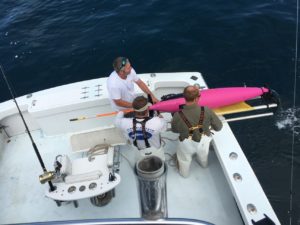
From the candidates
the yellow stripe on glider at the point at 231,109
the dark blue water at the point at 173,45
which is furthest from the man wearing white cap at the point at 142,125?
the dark blue water at the point at 173,45

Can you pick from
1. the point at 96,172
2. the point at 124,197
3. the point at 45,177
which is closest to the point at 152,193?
the point at 96,172

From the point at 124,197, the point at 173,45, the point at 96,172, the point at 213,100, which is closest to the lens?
the point at 96,172

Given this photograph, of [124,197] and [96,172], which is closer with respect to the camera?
[96,172]

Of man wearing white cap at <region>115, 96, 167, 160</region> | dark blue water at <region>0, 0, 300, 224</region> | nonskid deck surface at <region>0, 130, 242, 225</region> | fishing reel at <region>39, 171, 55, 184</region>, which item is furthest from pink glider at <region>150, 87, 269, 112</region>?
fishing reel at <region>39, 171, 55, 184</region>

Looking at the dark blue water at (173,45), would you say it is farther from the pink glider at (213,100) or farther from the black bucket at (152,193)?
the black bucket at (152,193)

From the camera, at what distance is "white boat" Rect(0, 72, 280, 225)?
173 inches

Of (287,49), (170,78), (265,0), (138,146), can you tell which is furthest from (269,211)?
(265,0)

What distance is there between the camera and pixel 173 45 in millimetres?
9625

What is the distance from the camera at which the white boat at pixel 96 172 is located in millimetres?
4406

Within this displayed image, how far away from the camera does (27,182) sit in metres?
5.46

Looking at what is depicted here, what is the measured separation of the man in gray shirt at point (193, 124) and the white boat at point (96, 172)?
0.46 metres

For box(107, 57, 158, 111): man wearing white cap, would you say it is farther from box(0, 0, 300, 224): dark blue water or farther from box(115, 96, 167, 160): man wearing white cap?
box(0, 0, 300, 224): dark blue water

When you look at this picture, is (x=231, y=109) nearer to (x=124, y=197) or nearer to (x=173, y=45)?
(x=124, y=197)

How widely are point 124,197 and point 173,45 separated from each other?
5.77m
